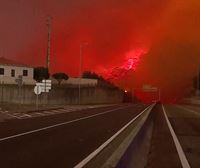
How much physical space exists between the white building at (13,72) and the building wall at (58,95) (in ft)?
24.0

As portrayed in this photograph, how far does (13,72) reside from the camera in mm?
104938

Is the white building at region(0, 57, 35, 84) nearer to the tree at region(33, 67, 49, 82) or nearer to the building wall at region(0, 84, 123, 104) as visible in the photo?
the tree at region(33, 67, 49, 82)

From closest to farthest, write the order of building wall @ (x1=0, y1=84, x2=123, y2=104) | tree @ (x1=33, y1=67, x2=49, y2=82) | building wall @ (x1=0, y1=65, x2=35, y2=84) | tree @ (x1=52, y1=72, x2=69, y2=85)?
building wall @ (x1=0, y1=84, x2=123, y2=104), building wall @ (x1=0, y1=65, x2=35, y2=84), tree @ (x1=33, y1=67, x2=49, y2=82), tree @ (x1=52, y1=72, x2=69, y2=85)

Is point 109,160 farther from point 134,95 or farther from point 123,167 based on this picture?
point 134,95

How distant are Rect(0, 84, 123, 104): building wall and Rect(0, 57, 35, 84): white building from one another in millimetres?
7304

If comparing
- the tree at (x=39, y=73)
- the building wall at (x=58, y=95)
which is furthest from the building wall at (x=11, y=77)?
the building wall at (x=58, y=95)

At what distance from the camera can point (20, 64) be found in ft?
356

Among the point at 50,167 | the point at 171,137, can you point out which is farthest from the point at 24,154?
the point at 171,137

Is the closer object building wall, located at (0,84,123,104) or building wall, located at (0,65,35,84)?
building wall, located at (0,84,123,104)

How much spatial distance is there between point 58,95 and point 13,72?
13433 mm

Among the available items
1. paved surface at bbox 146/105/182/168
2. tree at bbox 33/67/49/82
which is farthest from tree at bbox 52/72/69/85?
paved surface at bbox 146/105/182/168

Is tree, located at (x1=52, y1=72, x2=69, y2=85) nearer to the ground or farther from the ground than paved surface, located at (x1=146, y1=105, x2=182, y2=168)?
farther from the ground

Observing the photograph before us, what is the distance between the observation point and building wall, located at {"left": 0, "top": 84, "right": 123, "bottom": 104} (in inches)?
3398

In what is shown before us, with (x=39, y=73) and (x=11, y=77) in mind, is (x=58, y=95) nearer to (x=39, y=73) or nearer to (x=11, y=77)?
(x=11, y=77)
